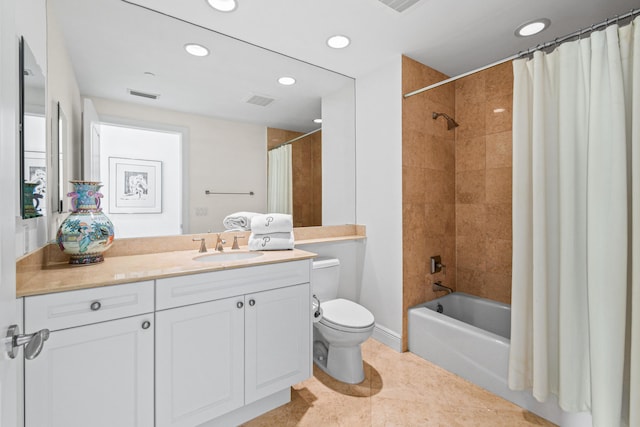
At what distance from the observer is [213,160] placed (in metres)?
2.03

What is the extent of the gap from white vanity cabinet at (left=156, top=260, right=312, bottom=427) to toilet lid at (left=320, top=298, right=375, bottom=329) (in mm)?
239

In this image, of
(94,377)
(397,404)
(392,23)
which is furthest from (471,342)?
(392,23)

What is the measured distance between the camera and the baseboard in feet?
7.63

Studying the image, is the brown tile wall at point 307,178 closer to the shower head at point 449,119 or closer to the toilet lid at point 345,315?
the toilet lid at point 345,315

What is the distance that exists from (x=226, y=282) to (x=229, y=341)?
0.29 metres

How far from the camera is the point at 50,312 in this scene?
1062 millimetres

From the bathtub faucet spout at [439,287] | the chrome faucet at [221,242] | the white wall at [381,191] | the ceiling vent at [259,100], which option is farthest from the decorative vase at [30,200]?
the bathtub faucet spout at [439,287]

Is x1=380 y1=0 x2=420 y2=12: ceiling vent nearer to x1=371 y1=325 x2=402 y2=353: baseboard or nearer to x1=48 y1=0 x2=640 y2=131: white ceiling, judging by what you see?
x1=48 y1=0 x2=640 y2=131: white ceiling

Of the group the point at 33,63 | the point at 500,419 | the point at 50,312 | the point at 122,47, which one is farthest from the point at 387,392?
the point at 122,47

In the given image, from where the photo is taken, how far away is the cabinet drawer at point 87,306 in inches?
40.9

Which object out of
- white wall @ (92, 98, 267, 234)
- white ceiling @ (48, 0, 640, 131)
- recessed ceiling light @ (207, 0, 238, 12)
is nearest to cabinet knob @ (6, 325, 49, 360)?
white wall @ (92, 98, 267, 234)

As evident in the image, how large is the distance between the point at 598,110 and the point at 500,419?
1633 millimetres

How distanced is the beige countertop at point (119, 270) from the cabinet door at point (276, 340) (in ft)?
0.70

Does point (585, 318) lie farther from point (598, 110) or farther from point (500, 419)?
point (598, 110)
